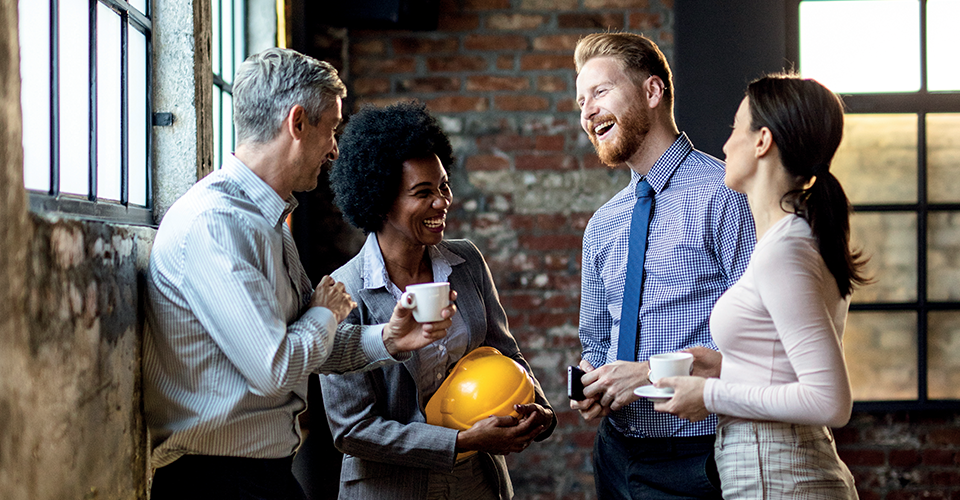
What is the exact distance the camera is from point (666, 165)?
5.97 ft

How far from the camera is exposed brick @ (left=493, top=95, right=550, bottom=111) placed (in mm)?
3309

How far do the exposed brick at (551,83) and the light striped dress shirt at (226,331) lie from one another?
2.18 m

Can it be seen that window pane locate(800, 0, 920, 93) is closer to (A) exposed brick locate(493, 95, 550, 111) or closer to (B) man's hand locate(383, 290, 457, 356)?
(A) exposed brick locate(493, 95, 550, 111)

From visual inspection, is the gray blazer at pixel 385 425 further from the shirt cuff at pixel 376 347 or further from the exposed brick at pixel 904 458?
the exposed brick at pixel 904 458

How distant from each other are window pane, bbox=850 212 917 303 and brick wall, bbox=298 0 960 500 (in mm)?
1106

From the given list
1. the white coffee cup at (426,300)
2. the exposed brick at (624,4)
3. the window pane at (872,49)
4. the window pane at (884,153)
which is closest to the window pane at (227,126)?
the white coffee cup at (426,300)

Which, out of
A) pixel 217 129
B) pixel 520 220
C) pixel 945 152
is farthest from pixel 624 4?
pixel 217 129

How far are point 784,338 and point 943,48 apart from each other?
269 centimetres

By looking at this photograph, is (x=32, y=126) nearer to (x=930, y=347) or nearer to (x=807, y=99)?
(x=807, y=99)

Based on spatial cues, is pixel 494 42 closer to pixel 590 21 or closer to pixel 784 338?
pixel 590 21

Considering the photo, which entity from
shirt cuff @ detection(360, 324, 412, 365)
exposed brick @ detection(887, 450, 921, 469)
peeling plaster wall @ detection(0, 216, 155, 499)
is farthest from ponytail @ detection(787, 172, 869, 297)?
exposed brick @ detection(887, 450, 921, 469)

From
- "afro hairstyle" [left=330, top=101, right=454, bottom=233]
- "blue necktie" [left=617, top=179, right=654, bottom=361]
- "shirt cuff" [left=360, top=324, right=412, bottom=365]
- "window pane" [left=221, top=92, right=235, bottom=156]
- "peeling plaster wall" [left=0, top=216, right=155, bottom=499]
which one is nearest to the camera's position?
"peeling plaster wall" [left=0, top=216, right=155, bottom=499]

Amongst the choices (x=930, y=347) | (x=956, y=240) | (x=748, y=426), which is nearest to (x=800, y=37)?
(x=956, y=240)

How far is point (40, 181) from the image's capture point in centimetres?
116
